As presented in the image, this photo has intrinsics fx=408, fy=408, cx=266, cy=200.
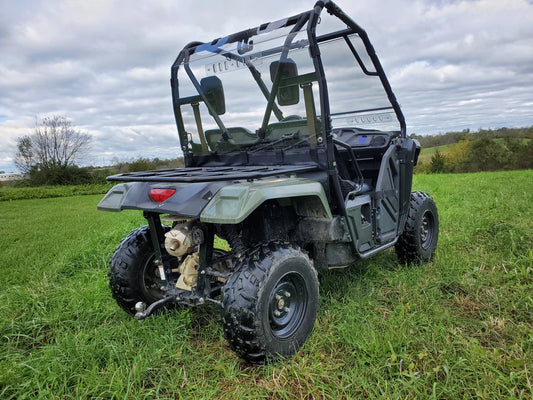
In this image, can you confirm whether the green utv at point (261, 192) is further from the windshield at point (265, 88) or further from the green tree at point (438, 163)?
the green tree at point (438, 163)

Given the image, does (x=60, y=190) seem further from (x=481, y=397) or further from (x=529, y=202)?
(x=481, y=397)

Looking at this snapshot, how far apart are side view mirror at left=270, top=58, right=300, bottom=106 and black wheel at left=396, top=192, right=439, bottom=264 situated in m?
2.10

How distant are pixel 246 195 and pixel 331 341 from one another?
132 cm

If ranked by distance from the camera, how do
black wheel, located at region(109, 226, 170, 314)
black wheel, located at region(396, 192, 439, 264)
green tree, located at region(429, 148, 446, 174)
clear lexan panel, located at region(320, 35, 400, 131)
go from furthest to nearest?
green tree, located at region(429, 148, 446, 174)
black wheel, located at region(396, 192, 439, 264)
clear lexan panel, located at region(320, 35, 400, 131)
black wheel, located at region(109, 226, 170, 314)

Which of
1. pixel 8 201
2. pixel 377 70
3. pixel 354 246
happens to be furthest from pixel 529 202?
pixel 8 201

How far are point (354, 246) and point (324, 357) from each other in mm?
998

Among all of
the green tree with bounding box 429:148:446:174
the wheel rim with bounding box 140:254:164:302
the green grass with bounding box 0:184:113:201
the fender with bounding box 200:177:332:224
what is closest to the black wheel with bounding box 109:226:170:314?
the wheel rim with bounding box 140:254:164:302

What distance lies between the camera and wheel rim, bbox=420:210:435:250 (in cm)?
489

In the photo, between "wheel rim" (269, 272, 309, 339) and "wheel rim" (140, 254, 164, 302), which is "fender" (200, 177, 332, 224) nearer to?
"wheel rim" (269, 272, 309, 339)

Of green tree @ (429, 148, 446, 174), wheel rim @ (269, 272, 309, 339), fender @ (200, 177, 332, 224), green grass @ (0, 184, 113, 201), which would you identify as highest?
fender @ (200, 177, 332, 224)

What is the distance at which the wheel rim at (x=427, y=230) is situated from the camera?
4.89 m

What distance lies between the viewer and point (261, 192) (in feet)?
8.14

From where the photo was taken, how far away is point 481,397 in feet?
7.57

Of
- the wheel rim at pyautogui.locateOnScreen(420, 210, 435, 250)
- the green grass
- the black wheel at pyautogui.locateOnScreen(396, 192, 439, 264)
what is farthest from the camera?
the green grass
